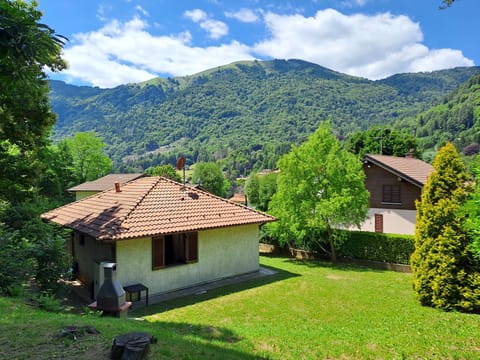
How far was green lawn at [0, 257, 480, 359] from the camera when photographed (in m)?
5.61

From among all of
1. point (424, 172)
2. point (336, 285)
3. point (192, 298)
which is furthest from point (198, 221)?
point (424, 172)

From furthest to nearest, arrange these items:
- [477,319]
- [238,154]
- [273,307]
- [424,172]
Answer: [238,154] < [424,172] < [273,307] < [477,319]

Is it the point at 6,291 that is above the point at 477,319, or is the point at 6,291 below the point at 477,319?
above

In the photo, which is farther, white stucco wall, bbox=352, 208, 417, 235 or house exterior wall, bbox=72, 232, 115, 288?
white stucco wall, bbox=352, 208, 417, 235

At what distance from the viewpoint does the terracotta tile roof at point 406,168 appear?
22.9 metres

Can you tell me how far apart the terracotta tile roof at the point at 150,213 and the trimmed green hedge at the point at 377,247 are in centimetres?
636

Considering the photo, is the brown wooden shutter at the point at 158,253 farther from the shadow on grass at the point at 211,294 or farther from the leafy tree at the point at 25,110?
the leafy tree at the point at 25,110

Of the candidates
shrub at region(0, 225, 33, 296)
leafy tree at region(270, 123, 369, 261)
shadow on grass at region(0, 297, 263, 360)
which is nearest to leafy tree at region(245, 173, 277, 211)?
leafy tree at region(270, 123, 369, 261)

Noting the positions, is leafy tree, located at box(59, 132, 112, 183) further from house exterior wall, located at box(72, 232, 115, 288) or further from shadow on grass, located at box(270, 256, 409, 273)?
shadow on grass, located at box(270, 256, 409, 273)

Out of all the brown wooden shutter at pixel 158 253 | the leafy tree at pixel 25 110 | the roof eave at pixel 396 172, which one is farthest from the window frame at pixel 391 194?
the leafy tree at pixel 25 110

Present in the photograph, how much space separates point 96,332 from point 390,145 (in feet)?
147

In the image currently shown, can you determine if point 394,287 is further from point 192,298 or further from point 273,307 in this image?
point 192,298

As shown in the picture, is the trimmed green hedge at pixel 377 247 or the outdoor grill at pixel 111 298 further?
the trimmed green hedge at pixel 377 247

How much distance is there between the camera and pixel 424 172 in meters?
24.7
